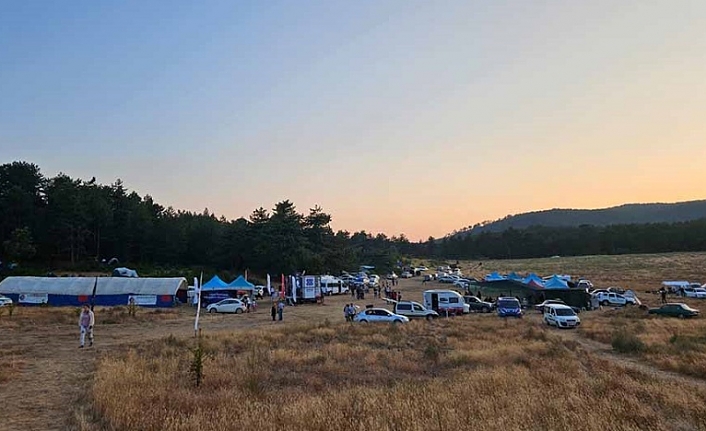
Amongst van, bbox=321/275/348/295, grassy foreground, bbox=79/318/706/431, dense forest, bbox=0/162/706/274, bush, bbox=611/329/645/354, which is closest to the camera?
grassy foreground, bbox=79/318/706/431

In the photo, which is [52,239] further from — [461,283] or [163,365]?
[163,365]

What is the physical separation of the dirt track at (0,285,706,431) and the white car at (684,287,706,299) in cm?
3029

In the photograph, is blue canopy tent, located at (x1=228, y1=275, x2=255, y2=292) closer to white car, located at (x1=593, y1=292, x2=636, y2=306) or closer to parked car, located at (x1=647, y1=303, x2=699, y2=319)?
white car, located at (x1=593, y1=292, x2=636, y2=306)

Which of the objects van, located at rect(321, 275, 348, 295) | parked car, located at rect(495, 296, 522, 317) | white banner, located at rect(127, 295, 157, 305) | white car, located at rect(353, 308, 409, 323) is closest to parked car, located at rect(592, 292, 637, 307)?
parked car, located at rect(495, 296, 522, 317)

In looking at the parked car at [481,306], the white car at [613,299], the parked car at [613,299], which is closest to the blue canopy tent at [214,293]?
the parked car at [481,306]

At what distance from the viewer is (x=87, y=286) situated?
5162 cm

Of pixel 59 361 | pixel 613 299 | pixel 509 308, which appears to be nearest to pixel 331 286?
pixel 509 308

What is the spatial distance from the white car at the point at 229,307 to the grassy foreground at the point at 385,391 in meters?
24.0

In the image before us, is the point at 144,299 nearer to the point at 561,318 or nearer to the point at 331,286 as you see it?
the point at 331,286

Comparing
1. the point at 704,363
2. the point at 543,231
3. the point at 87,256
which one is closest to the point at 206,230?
the point at 87,256

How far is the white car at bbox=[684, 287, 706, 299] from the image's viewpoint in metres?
50.8

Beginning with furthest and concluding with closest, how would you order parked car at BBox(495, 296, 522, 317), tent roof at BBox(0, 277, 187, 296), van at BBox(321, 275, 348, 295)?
van at BBox(321, 275, 348, 295) < tent roof at BBox(0, 277, 187, 296) < parked car at BBox(495, 296, 522, 317)

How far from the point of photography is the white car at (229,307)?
45.3m

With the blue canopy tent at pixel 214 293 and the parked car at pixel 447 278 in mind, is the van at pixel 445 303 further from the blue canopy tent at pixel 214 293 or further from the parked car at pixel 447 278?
the parked car at pixel 447 278
